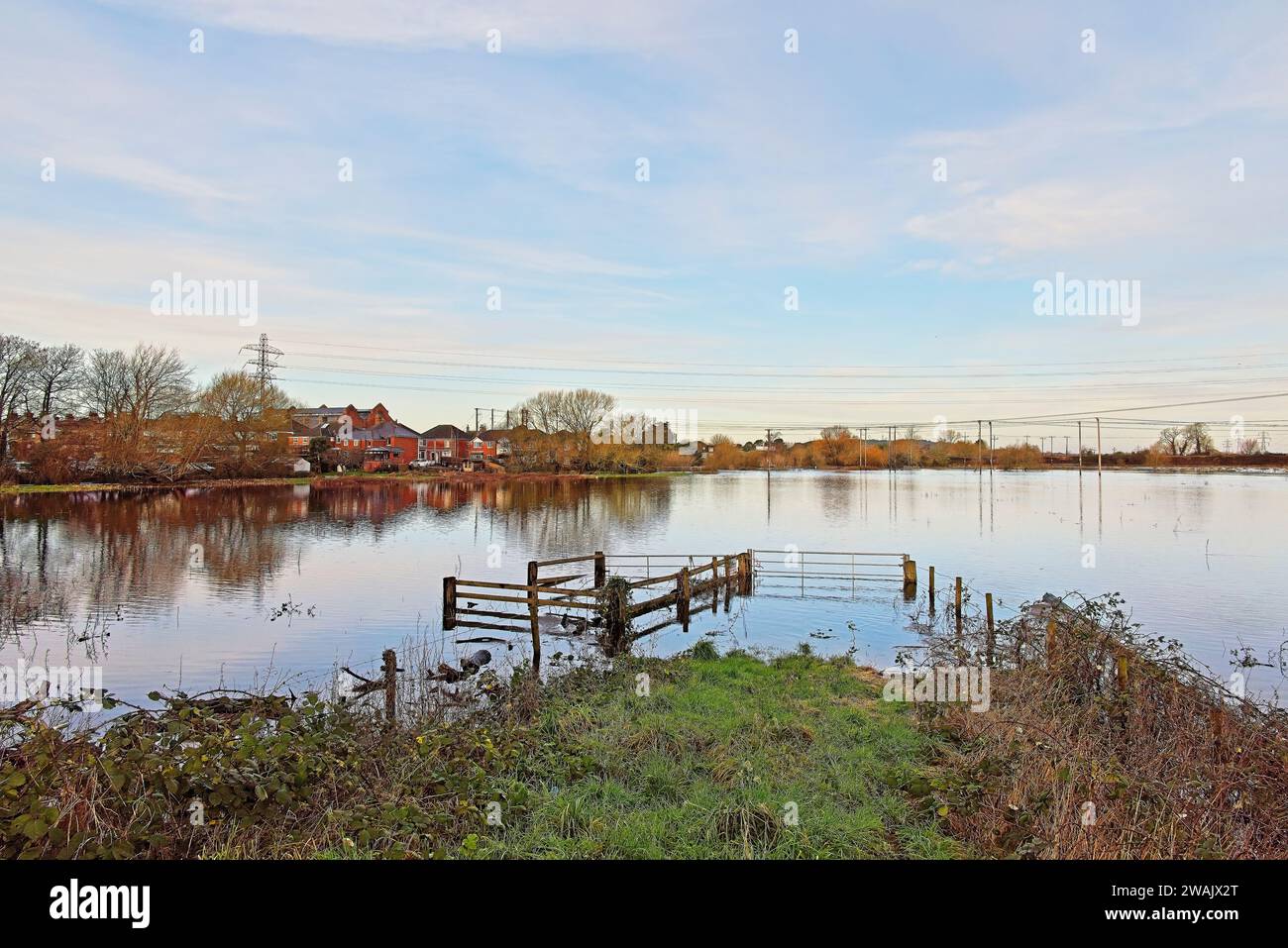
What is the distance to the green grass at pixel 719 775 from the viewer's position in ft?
21.8

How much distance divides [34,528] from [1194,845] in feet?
174

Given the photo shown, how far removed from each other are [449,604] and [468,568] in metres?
10.6

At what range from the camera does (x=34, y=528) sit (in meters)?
40.4

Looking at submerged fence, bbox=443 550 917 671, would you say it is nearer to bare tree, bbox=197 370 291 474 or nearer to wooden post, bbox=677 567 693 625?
wooden post, bbox=677 567 693 625

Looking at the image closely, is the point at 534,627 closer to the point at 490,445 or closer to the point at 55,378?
the point at 55,378

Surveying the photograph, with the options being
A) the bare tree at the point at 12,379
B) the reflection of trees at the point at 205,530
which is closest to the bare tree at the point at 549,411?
the reflection of trees at the point at 205,530

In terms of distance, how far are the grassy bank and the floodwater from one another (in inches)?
303

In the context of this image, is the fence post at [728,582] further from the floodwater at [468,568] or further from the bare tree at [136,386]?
the bare tree at [136,386]

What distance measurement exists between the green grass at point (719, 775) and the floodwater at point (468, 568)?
5.87 metres

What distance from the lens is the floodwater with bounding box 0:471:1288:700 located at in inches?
753

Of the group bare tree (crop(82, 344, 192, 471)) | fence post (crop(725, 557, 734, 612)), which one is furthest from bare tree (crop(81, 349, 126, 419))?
fence post (crop(725, 557, 734, 612))

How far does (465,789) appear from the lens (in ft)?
25.2
